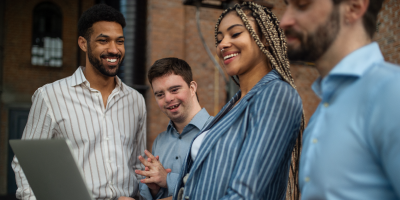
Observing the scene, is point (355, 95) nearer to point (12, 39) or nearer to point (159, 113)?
point (159, 113)

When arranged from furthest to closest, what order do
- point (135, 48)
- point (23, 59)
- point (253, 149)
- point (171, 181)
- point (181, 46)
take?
point (23, 59) → point (181, 46) → point (135, 48) → point (171, 181) → point (253, 149)

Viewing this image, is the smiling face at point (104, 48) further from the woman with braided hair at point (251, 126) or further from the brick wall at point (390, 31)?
the brick wall at point (390, 31)

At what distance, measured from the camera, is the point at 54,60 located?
9594mm

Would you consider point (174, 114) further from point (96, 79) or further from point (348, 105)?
point (348, 105)

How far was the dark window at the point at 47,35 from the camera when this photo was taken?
9523mm

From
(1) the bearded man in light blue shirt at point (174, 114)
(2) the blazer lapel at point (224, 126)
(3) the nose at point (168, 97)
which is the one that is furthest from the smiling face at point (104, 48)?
(2) the blazer lapel at point (224, 126)

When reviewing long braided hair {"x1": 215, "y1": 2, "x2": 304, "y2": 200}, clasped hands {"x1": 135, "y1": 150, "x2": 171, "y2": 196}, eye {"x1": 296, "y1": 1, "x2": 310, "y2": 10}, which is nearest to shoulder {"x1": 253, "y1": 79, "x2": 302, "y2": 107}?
long braided hair {"x1": 215, "y1": 2, "x2": 304, "y2": 200}

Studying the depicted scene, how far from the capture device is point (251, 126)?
1181mm

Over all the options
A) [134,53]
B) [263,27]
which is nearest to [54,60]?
[134,53]

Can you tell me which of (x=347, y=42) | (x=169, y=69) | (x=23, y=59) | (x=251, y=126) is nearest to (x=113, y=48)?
(x=169, y=69)

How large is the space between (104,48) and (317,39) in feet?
4.77

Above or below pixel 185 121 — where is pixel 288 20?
above

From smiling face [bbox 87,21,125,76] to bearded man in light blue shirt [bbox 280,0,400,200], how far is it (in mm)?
1331

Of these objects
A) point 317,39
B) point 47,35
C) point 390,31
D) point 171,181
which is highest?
point 390,31
